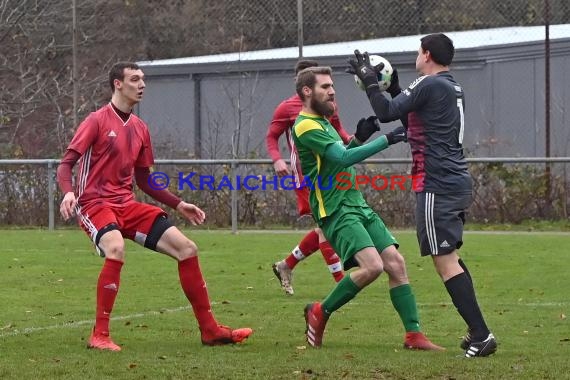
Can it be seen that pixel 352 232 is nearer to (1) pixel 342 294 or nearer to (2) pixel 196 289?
(1) pixel 342 294

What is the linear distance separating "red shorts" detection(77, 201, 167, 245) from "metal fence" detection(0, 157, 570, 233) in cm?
1074

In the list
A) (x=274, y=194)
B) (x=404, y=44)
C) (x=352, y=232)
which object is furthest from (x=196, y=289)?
(x=404, y=44)

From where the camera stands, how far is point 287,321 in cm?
1012

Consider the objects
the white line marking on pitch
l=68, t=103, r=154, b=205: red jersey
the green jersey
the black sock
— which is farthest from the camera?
the white line marking on pitch

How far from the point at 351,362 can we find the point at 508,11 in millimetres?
21598

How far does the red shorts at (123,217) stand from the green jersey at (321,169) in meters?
1.01

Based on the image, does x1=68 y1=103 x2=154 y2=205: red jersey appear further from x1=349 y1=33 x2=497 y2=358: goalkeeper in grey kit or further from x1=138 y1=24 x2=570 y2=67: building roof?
x1=138 y1=24 x2=570 y2=67: building roof

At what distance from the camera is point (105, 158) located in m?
8.92

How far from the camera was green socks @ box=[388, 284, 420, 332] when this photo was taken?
28.2 feet

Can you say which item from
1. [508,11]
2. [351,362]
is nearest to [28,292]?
[351,362]

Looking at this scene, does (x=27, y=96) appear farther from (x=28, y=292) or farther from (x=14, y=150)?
(x=28, y=292)

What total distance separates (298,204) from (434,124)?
4164mm

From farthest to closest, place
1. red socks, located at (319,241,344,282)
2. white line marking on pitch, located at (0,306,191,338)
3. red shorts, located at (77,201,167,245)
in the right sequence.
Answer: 1. red socks, located at (319,241,344,282)
2. white line marking on pitch, located at (0,306,191,338)
3. red shorts, located at (77,201,167,245)

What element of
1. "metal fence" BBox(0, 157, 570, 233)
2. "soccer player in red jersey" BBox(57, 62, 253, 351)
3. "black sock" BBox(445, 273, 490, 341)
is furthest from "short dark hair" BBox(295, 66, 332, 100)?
"metal fence" BBox(0, 157, 570, 233)
